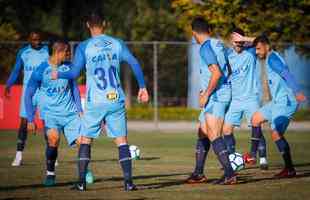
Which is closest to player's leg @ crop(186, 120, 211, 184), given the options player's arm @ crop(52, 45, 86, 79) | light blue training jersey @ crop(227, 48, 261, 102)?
player's arm @ crop(52, 45, 86, 79)

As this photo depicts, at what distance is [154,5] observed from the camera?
2048 inches

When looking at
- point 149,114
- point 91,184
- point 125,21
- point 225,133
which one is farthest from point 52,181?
point 125,21

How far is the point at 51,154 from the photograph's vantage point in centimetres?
1461

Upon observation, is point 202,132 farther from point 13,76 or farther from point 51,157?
point 13,76

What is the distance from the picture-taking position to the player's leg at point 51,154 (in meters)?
14.3

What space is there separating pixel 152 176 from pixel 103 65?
10.0ft

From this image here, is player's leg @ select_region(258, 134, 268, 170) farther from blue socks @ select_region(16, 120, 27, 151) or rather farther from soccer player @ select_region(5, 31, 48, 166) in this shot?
blue socks @ select_region(16, 120, 27, 151)

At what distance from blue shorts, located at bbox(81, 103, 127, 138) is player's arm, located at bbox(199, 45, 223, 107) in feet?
3.89

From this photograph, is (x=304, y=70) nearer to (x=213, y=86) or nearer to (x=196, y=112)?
(x=196, y=112)

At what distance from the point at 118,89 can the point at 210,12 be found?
2044 centimetres

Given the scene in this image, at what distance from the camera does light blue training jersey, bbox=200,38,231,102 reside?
13.6m

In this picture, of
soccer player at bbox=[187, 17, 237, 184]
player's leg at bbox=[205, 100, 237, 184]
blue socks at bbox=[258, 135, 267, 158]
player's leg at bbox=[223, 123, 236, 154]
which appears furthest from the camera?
blue socks at bbox=[258, 135, 267, 158]

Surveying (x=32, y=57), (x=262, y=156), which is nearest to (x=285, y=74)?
(x=262, y=156)

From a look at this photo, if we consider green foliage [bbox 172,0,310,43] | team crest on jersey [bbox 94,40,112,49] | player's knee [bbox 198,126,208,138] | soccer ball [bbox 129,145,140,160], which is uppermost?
green foliage [bbox 172,0,310,43]
